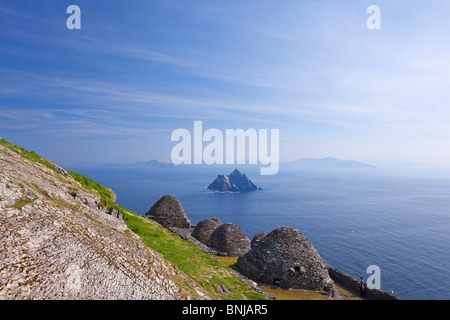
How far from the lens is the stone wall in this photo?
77.7 feet

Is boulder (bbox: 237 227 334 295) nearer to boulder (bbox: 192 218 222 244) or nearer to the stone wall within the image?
the stone wall

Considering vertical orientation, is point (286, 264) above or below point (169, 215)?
below

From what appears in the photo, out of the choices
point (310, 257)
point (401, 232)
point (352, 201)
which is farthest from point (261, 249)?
point (352, 201)

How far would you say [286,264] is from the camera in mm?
25156

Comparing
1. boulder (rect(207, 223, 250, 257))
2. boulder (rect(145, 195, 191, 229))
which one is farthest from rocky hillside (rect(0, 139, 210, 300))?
boulder (rect(145, 195, 191, 229))

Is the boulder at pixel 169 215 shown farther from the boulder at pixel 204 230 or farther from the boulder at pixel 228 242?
the boulder at pixel 228 242

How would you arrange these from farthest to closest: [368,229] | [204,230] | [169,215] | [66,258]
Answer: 1. [368,229]
2. [169,215]
3. [204,230]
4. [66,258]

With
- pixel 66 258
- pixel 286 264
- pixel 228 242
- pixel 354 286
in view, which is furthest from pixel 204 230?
pixel 66 258

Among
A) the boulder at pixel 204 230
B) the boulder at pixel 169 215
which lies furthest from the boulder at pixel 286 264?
the boulder at pixel 169 215

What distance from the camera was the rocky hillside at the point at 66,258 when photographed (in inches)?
233

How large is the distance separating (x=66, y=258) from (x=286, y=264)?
22667mm

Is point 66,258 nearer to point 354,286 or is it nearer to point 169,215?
point 354,286
